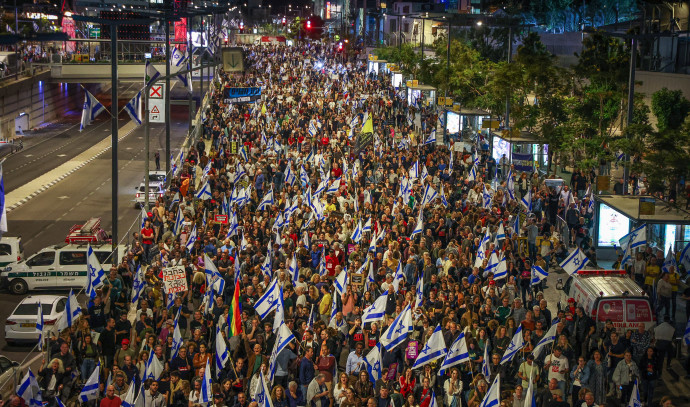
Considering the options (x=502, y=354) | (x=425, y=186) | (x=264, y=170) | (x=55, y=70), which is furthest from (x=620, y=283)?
(x=55, y=70)

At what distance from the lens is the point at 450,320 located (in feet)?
59.5

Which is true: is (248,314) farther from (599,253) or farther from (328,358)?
(599,253)

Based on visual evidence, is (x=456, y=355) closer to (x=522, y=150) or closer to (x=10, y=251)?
(x=10, y=251)

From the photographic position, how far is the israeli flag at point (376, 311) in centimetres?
1919

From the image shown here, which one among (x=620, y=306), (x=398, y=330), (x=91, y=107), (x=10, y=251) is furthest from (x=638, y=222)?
(x=10, y=251)

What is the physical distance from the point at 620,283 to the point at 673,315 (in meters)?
2.14

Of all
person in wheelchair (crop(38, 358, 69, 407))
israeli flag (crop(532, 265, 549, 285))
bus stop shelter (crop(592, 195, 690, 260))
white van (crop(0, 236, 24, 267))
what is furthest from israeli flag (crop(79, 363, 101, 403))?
white van (crop(0, 236, 24, 267))

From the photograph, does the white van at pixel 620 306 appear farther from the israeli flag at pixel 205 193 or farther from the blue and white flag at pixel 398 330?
the israeli flag at pixel 205 193

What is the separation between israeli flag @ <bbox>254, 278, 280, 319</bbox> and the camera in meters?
19.5

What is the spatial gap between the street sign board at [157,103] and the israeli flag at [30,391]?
74.7 ft

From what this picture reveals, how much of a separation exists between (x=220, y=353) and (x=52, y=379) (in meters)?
2.90

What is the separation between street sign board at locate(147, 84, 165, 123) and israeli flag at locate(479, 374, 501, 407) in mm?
25592

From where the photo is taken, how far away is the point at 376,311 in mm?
19375

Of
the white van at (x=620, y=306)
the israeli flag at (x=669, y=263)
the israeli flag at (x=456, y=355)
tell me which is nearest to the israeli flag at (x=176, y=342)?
the israeli flag at (x=456, y=355)
